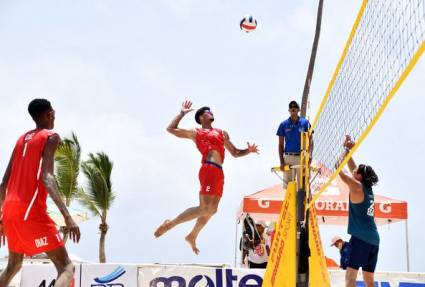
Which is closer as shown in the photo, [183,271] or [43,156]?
[43,156]

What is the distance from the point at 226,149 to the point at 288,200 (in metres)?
1.12

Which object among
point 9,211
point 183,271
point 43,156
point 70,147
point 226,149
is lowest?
point 183,271

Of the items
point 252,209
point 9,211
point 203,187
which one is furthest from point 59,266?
point 252,209

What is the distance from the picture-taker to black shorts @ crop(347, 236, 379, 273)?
643 cm

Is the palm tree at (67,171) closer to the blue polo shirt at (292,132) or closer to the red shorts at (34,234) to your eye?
the blue polo shirt at (292,132)

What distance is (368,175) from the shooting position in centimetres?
663

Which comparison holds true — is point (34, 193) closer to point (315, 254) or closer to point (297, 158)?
point (315, 254)

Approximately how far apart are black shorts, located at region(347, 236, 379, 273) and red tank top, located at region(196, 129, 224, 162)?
1781 mm

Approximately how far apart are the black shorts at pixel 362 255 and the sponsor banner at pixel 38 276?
370 cm

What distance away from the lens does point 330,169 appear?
6.96 metres

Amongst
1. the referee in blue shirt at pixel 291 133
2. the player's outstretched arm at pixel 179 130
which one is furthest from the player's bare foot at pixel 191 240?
the referee in blue shirt at pixel 291 133

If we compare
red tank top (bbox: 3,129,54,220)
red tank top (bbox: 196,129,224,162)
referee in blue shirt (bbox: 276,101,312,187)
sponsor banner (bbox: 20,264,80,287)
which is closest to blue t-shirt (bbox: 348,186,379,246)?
red tank top (bbox: 196,129,224,162)

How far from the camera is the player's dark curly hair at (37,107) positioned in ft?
15.9

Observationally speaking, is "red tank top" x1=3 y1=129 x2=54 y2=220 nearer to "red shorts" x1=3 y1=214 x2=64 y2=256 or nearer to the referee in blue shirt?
"red shorts" x1=3 y1=214 x2=64 y2=256
